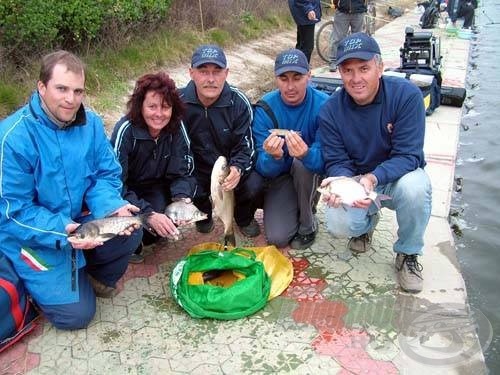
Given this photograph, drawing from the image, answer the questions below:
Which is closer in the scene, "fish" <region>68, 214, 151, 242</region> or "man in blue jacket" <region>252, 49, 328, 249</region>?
"fish" <region>68, 214, 151, 242</region>

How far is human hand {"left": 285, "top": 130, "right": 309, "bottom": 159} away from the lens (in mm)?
3812

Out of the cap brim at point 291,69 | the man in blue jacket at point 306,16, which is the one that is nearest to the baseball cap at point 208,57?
the cap brim at point 291,69

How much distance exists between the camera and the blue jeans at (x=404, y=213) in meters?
3.59

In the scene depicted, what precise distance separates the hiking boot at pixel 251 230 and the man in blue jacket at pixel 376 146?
906 millimetres

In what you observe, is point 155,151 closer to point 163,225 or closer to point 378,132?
point 163,225

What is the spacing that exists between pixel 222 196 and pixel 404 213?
130 cm

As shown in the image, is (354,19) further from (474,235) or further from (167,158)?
(167,158)

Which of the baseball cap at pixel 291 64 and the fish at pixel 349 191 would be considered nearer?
the fish at pixel 349 191

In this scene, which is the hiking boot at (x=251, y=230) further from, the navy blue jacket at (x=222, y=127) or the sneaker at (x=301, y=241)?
the navy blue jacket at (x=222, y=127)

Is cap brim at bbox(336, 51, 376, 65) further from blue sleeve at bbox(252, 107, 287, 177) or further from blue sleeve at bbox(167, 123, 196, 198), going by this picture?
blue sleeve at bbox(167, 123, 196, 198)

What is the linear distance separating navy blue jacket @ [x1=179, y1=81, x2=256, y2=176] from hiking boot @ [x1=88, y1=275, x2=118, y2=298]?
1.30 meters

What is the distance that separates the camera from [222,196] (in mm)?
3816

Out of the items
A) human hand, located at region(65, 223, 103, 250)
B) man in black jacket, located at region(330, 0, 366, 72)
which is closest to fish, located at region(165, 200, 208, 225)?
human hand, located at region(65, 223, 103, 250)

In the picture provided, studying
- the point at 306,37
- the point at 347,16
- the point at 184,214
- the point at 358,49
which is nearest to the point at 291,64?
the point at 358,49
